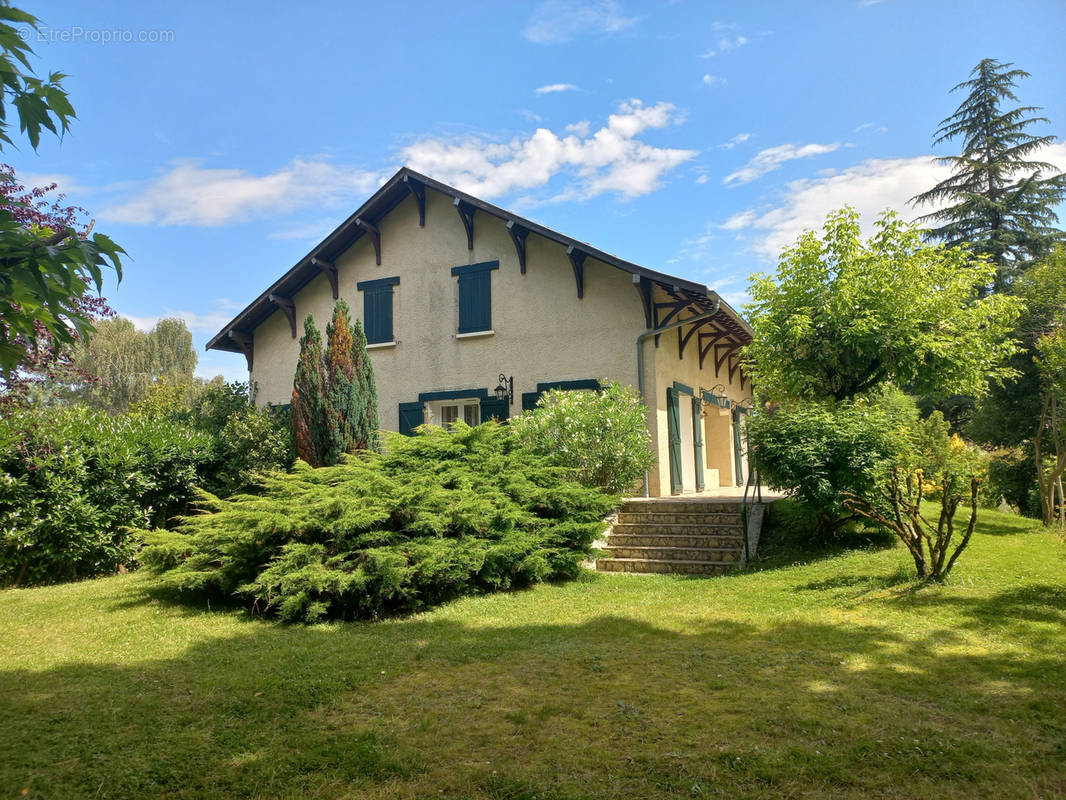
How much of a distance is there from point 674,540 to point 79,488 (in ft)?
27.2

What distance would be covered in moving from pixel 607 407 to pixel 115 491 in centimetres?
746

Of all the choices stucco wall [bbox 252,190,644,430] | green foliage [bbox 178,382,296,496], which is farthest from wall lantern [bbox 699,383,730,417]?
green foliage [bbox 178,382,296,496]

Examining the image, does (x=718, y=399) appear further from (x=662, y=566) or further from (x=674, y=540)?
(x=662, y=566)

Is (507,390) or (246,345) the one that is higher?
(246,345)

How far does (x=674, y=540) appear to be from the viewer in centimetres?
978

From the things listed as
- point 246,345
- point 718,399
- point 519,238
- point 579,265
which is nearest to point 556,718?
point 579,265

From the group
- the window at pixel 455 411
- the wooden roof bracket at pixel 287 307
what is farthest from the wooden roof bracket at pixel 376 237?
the window at pixel 455 411

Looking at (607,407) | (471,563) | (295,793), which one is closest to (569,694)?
(295,793)

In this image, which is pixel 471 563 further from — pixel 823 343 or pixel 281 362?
pixel 281 362

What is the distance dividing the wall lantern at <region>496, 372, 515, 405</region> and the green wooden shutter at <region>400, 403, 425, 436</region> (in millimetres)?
1962

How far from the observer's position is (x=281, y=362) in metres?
16.4

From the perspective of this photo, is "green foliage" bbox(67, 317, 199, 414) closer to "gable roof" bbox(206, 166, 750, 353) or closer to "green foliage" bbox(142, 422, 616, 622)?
"gable roof" bbox(206, 166, 750, 353)

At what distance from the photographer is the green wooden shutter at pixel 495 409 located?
13.8m

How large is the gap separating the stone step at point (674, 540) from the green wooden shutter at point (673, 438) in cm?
314
